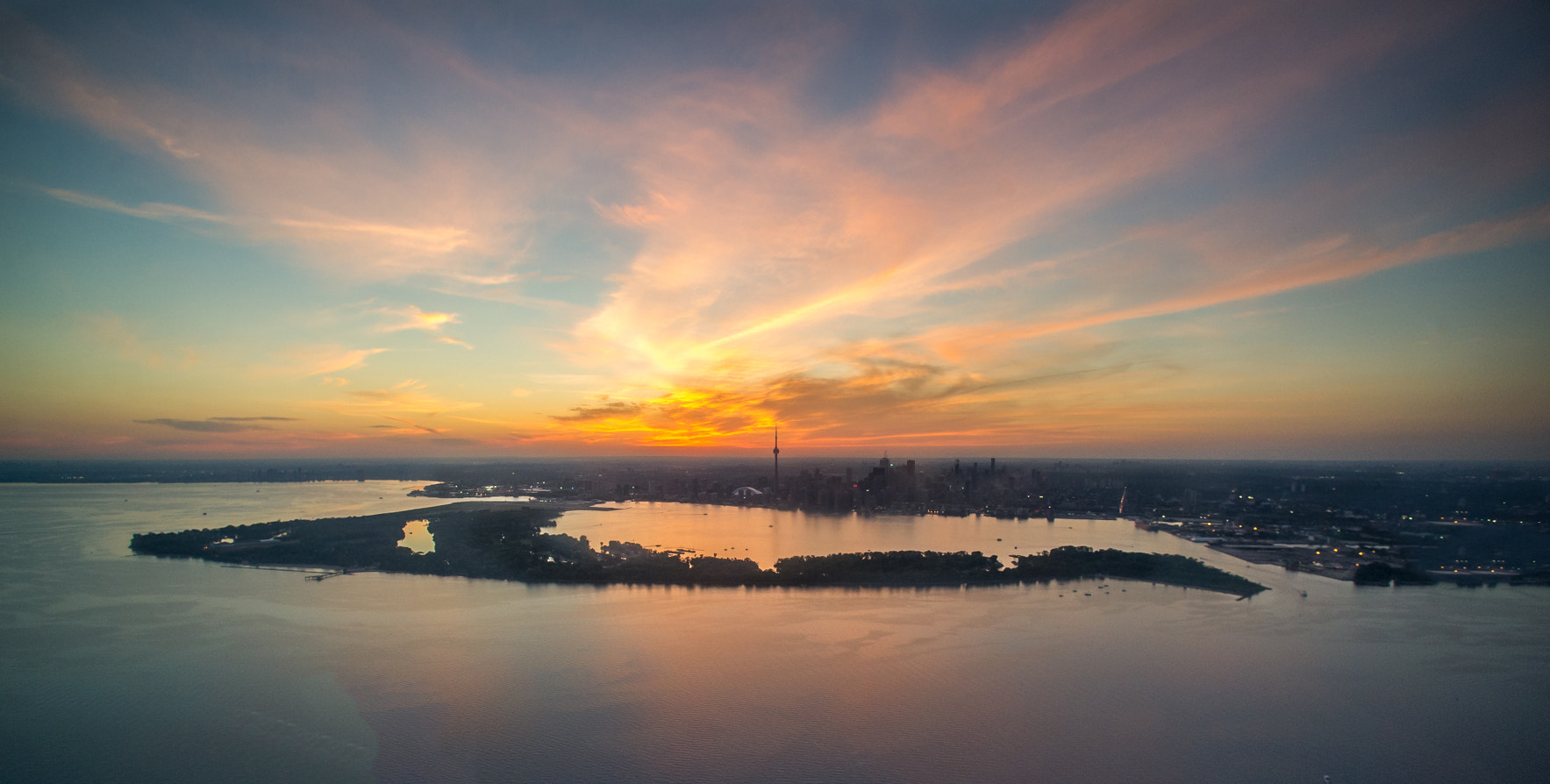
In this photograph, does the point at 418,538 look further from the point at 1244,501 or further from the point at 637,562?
the point at 1244,501

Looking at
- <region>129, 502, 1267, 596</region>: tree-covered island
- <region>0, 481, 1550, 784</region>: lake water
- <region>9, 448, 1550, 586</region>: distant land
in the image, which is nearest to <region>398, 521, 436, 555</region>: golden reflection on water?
<region>129, 502, 1267, 596</region>: tree-covered island

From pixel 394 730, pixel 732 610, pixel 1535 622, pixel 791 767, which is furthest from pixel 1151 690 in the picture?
pixel 394 730

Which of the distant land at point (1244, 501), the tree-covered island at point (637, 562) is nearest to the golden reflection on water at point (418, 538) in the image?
the tree-covered island at point (637, 562)

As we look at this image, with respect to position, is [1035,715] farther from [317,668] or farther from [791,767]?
[317,668]

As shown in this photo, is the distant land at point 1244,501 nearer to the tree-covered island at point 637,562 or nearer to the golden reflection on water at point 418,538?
the tree-covered island at point 637,562

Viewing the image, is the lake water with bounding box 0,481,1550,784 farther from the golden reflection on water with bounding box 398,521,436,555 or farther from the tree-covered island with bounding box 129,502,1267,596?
the golden reflection on water with bounding box 398,521,436,555

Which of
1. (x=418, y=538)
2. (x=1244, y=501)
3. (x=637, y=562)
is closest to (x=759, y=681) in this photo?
(x=637, y=562)
